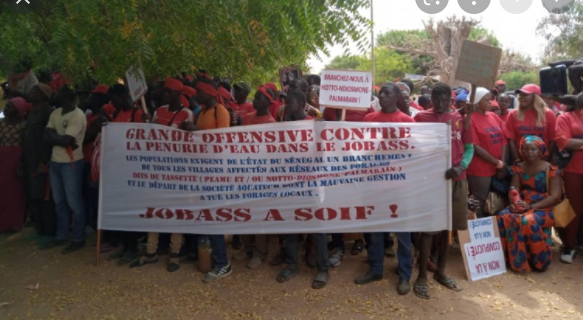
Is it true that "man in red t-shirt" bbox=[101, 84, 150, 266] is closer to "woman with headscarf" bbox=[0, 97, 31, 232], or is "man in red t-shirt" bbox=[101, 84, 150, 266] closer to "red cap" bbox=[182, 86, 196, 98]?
"red cap" bbox=[182, 86, 196, 98]

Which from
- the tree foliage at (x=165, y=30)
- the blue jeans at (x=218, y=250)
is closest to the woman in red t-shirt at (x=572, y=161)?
the tree foliage at (x=165, y=30)

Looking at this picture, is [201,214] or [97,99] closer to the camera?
[201,214]

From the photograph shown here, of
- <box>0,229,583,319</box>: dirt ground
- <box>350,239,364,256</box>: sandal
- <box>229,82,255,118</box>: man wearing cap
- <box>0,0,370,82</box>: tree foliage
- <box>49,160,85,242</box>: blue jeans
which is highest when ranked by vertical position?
<box>0,0,370,82</box>: tree foliage

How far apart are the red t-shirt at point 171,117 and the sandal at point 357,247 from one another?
249 cm

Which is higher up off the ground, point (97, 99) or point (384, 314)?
point (97, 99)

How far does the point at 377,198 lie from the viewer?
17.0 ft

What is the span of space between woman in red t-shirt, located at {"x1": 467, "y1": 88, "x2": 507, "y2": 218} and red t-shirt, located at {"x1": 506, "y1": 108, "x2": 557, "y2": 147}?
36 cm

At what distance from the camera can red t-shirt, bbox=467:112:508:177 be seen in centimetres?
604

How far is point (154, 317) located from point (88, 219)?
9.15 feet

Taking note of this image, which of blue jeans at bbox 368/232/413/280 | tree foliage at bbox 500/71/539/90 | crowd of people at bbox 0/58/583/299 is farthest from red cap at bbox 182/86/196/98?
tree foliage at bbox 500/71/539/90

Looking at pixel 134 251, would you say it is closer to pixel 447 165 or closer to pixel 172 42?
pixel 172 42

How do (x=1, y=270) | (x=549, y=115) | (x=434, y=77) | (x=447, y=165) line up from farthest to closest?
(x=434, y=77)
(x=549, y=115)
(x=1, y=270)
(x=447, y=165)

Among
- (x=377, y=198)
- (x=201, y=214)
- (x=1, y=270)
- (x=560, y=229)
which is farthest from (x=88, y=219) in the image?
(x=560, y=229)

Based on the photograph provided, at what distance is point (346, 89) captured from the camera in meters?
5.41
